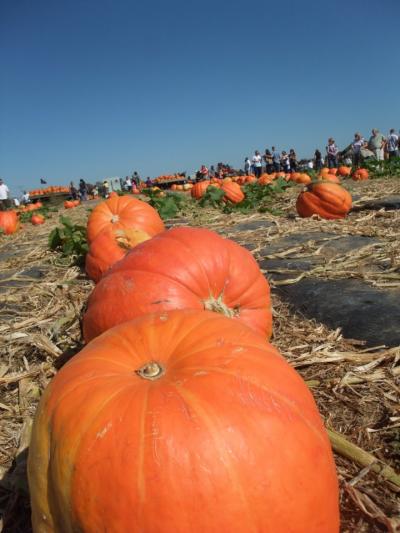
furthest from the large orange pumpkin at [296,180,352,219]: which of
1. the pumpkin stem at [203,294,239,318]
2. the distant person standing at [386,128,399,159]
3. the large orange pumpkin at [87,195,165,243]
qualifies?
the distant person standing at [386,128,399,159]

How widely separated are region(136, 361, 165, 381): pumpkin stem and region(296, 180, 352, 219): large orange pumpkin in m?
7.58

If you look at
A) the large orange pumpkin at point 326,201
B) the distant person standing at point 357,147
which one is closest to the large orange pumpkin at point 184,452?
the large orange pumpkin at point 326,201

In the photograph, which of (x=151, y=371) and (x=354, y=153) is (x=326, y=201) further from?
(x=354, y=153)

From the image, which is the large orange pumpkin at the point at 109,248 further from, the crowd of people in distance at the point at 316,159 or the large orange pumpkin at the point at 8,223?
the crowd of people in distance at the point at 316,159

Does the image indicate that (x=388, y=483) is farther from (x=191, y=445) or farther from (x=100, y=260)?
(x=100, y=260)

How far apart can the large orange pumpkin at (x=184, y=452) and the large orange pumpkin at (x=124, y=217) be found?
3.81 meters

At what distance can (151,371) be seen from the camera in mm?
1526

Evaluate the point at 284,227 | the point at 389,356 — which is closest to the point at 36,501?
the point at 389,356

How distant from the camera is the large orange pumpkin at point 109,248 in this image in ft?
13.8

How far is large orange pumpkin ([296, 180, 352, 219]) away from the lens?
8383mm

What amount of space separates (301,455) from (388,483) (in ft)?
2.05

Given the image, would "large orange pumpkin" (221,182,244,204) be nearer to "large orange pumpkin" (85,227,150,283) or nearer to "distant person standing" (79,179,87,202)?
"large orange pumpkin" (85,227,150,283)

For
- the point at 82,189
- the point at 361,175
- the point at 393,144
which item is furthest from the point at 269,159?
the point at 82,189

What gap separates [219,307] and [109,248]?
6.82 ft
